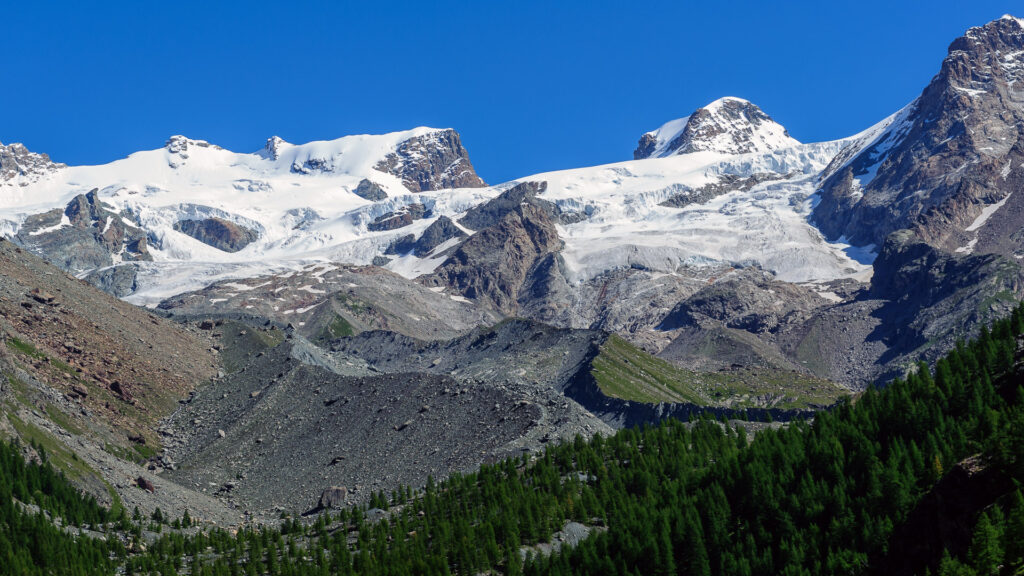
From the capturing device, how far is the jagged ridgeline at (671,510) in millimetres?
123938

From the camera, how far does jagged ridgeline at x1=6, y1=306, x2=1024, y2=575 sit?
407 feet

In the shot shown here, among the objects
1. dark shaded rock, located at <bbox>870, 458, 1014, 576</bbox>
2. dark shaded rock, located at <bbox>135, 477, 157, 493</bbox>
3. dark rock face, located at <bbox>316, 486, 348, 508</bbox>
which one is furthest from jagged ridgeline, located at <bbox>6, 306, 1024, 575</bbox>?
dark shaded rock, located at <bbox>135, 477, 157, 493</bbox>

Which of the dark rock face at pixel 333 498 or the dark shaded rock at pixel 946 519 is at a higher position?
the dark rock face at pixel 333 498

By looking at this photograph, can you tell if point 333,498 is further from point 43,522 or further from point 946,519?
point 946,519

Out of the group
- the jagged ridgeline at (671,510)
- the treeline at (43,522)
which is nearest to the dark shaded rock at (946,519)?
the jagged ridgeline at (671,510)

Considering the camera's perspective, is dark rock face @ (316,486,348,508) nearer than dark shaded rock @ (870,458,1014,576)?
No

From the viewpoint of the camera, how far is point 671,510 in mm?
143000

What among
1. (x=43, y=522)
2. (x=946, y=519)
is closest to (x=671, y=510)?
(x=946, y=519)

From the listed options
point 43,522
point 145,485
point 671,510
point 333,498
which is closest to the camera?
point 671,510

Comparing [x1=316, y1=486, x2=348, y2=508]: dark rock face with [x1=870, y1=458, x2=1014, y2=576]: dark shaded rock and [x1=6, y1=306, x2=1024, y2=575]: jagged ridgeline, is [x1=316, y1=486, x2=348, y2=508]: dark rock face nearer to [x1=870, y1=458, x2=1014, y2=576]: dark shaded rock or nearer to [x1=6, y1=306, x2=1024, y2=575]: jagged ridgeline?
[x1=6, y1=306, x2=1024, y2=575]: jagged ridgeline

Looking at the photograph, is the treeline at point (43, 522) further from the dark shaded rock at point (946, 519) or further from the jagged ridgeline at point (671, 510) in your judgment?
the dark shaded rock at point (946, 519)

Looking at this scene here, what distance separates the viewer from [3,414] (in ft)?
565

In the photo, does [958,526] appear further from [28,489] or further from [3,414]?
[3,414]

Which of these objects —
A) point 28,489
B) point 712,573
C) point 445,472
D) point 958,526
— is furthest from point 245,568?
point 958,526
